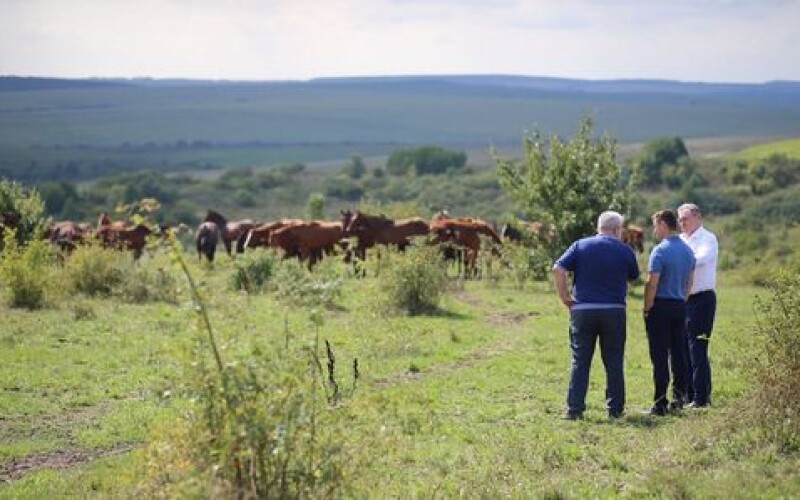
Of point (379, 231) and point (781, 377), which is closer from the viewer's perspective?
point (781, 377)

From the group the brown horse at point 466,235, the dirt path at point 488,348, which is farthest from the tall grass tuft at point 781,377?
the brown horse at point 466,235

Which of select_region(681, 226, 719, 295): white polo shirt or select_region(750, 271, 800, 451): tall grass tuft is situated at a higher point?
select_region(681, 226, 719, 295): white polo shirt

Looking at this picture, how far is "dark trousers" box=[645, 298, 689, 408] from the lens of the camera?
11914 mm

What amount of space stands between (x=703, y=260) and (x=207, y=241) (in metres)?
24.6

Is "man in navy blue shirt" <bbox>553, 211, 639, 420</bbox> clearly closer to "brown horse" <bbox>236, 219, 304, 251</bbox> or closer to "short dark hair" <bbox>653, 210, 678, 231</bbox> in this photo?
"short dark hair" <bbox>653, 210, 678, 231</bbox>

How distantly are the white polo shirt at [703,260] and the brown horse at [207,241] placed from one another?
78.5 ft

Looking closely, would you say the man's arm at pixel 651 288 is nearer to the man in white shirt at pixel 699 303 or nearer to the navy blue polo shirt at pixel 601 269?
the navy blue polo shirt at pixel 601 269

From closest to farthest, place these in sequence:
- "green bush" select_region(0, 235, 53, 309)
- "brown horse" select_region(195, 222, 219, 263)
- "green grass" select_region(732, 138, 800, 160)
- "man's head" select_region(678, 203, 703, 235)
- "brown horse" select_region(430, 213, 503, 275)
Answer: "man's head" select_region(678, 203, 703, 235) → "green bush" select_region(0, 235, 53, 309) → "brown horse" select_region(430, 213, 503, 275) → "brown horse" select_region(195, 222, 219, 263) → "green grass" select_region(732, 138, 800, 160)

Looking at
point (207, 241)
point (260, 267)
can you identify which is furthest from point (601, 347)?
point (207, 241)

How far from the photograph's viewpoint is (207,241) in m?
34.8

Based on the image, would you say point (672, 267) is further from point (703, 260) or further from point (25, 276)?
point (25, 276)

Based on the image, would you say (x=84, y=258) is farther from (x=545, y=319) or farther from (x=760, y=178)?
(x=760, y=178)

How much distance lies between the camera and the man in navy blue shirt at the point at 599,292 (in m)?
11.5

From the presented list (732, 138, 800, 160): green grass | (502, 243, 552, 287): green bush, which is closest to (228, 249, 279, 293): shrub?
(502, 243, 552, 287): green bush
